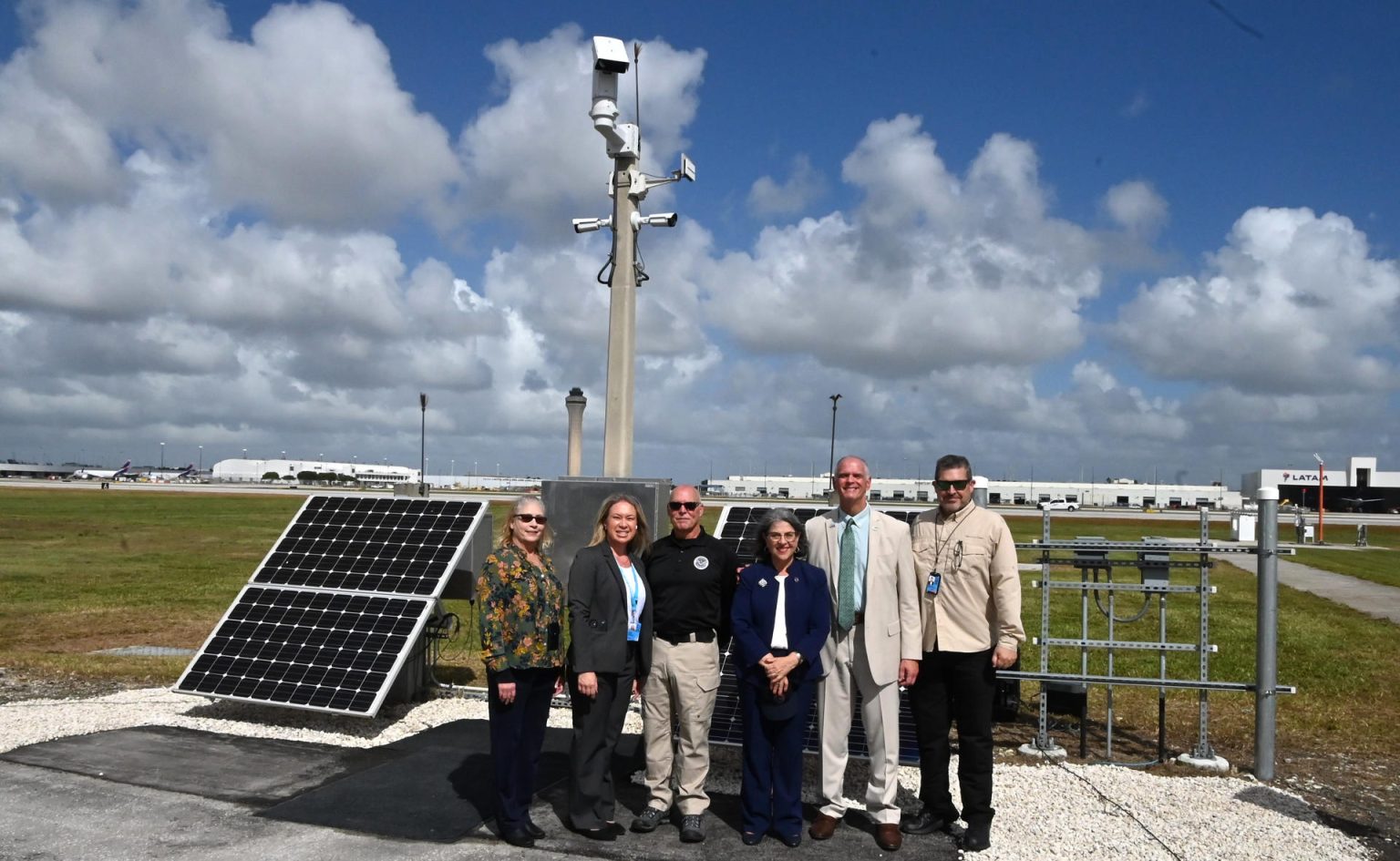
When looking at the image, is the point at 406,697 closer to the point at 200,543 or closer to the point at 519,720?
the point at 519,720

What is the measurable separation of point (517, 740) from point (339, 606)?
3.53 m

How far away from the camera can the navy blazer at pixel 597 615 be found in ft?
17.5

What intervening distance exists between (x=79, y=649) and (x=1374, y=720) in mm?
12995

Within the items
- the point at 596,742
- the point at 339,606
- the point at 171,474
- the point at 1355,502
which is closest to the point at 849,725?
the point at 596,742

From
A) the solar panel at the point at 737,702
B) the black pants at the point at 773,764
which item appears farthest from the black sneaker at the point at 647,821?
the solar panel at the point at 737,702

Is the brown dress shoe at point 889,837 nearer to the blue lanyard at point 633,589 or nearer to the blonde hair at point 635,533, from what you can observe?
the blue lanyard at point 633,589

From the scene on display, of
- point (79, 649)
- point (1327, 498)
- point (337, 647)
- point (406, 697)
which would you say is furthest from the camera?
point (1327, 498)

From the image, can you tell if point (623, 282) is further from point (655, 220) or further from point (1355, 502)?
point (1355, 502)

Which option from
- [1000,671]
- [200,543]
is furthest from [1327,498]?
[1000,671]

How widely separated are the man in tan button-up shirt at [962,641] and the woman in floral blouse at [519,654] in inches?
79.6

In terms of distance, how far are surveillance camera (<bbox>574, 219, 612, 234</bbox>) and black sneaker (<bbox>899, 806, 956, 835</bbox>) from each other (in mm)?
7023

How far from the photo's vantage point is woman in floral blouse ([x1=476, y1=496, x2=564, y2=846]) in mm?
5316

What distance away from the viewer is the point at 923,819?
5676 millimetres

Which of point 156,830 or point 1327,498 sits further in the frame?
point 1327,498
